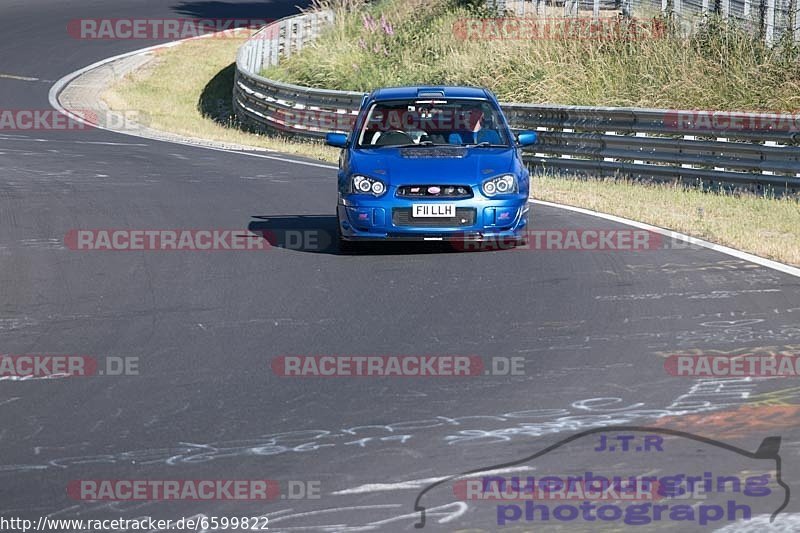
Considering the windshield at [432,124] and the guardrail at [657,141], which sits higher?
the windshield at [432,124]

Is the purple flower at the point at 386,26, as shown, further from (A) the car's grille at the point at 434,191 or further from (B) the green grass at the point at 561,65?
(A) the car's grille at the point at 434,191

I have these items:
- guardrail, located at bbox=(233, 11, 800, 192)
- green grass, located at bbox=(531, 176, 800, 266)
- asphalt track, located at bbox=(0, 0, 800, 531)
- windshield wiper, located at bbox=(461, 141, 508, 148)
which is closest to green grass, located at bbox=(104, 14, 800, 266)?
green grass, located at bbox=(531, 176, 800, 266)

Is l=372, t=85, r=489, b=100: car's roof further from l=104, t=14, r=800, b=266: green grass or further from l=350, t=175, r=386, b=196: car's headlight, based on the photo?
l=104, t=14, r=800, b=266: green grass

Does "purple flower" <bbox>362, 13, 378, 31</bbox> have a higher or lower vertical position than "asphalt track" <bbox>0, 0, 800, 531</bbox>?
higher

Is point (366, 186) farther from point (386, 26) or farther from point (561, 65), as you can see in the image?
point (386, 26)

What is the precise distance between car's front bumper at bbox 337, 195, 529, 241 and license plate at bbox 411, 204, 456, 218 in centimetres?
4

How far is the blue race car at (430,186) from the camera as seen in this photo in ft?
40.7

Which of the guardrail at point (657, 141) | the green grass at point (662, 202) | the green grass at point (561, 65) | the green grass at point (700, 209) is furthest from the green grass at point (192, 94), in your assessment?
the green grass at point (700, 209)

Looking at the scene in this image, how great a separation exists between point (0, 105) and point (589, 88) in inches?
635

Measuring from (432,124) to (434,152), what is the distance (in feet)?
2.83

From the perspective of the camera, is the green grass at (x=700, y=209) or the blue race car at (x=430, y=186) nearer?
the blue race car at (x=430, y=186)

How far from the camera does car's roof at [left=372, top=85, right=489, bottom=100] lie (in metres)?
13.9

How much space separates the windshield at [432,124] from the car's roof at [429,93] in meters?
0.06

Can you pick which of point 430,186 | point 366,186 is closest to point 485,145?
point 430,186
